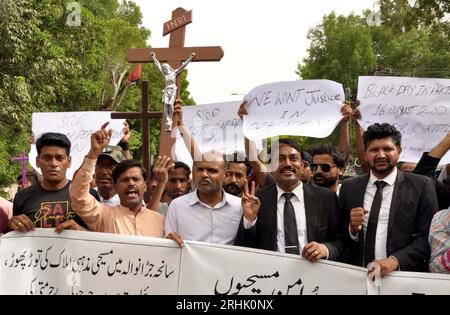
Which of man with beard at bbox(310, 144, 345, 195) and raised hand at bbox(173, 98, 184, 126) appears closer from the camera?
man with beard at bbox(310, 144, 345, 195)

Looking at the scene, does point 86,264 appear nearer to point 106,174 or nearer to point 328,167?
point 106,174

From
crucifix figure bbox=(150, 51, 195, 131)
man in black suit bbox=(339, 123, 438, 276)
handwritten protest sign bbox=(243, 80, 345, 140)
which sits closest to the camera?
man in black suit bbox=(339, 123, 438, 276)

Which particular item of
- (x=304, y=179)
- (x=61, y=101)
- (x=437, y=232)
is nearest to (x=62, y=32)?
(x=61, y=101)

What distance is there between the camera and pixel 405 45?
5484 centimetres

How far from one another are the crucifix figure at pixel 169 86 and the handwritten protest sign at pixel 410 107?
2648 millimetres

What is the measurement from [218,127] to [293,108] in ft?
4.00

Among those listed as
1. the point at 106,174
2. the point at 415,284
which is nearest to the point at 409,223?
the point at 415,284

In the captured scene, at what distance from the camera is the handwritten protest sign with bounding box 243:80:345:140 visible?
570 cm

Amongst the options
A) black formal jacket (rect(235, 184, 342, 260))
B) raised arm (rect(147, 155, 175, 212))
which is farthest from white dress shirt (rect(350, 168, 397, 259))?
raised arm (rect(147, 155, 175, 212))

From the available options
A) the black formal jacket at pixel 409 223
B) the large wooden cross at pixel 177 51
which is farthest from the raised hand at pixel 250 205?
the large wooden cross at pixel 177 51

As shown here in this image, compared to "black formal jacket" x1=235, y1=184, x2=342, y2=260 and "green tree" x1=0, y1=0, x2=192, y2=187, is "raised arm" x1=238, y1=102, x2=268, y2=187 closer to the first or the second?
"black formal jacket" x1=235, y1=184, x2=342, y2=260

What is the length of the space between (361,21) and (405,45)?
433cm

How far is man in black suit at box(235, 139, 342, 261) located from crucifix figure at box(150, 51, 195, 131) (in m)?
3.25

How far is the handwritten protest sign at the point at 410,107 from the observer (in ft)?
19.1
